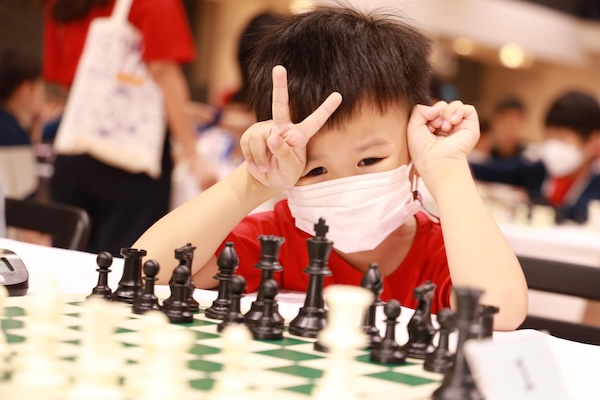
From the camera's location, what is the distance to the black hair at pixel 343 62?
4.96 ft

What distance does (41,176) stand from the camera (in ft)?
18.3

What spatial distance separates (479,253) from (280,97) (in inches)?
15.9

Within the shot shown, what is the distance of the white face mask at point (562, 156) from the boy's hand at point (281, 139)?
436 cm

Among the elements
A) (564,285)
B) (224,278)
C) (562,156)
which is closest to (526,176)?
(562,156)

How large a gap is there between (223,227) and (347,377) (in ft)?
2.74

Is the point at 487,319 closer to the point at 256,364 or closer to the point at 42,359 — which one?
the point at 256,364

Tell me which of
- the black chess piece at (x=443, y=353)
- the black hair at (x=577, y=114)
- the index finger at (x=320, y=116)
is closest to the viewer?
the black chess piece at (x=443, y=353)

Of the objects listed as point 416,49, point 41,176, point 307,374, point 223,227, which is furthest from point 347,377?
point 41,176

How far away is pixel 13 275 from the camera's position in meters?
1.25

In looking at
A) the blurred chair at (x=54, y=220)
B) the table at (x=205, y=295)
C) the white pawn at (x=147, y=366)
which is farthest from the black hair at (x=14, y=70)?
the white pawn at (x=147, y=366)

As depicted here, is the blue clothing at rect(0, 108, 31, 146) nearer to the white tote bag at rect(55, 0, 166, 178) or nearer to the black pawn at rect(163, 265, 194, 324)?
the white tote bag at rect(55, 0, 166, 178)

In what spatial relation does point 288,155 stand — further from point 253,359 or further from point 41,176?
point 41,176

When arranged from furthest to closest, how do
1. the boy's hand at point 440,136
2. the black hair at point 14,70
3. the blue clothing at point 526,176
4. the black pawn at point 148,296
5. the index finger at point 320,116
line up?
the blue clothing at point 526,176 → the black hair at point 14,70 → the boy's hand at point 440,136 → the index finger at point 320,116 → the black pawn at point 148,296

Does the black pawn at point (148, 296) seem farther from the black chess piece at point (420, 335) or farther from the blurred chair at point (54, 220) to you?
the blurred chair at point (54, 220)
